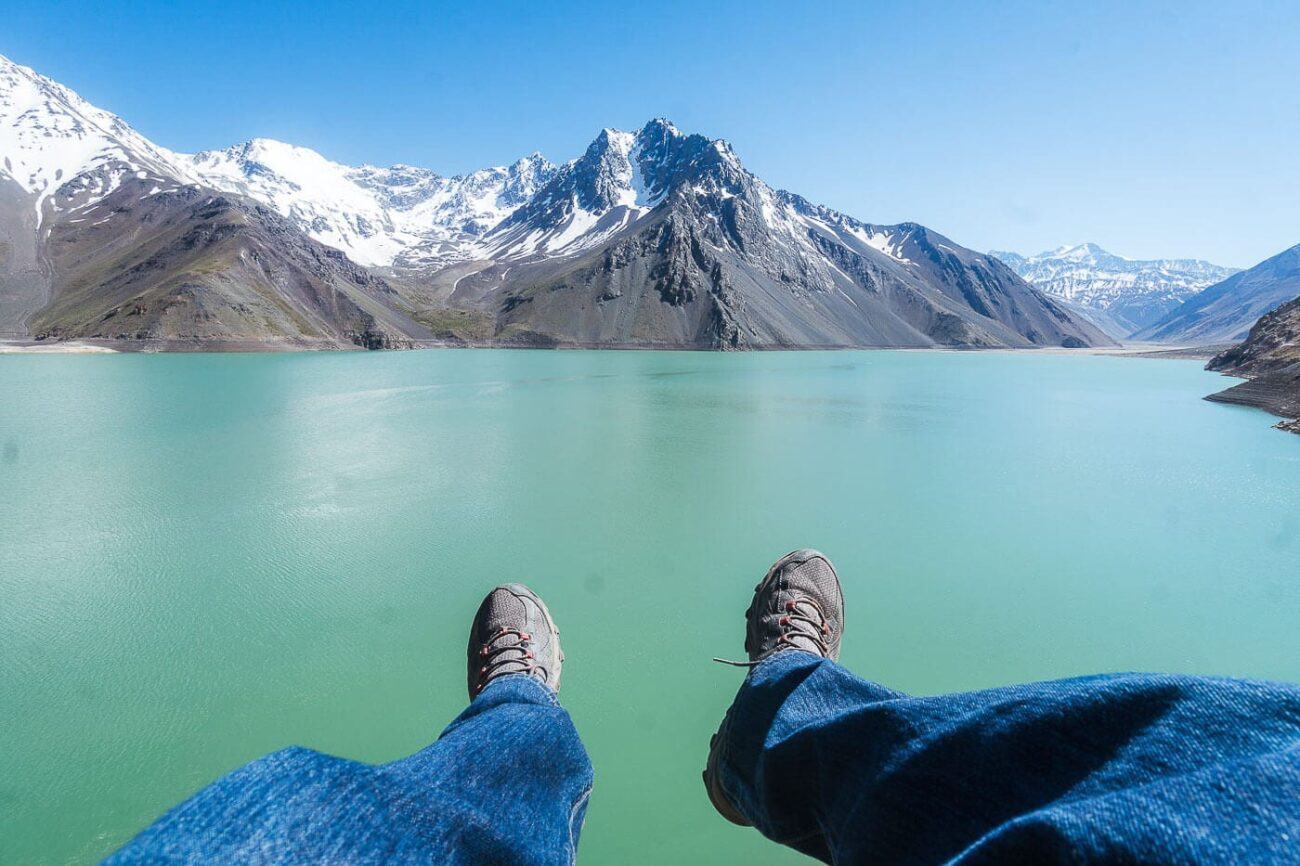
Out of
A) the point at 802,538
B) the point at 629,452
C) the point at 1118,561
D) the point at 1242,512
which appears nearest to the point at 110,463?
the point at 629,452

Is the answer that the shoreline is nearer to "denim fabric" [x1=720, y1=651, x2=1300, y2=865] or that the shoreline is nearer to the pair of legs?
the pair of legs

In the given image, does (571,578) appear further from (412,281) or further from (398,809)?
(412,281)

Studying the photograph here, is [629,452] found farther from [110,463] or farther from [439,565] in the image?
[110,463]

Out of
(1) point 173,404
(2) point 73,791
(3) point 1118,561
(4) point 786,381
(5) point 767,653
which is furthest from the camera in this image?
(4) point 786,381

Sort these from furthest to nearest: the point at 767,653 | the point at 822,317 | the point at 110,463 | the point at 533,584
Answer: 1. the point at 822,317
2. the point at 110,463
3. the point at 533,584
4. the point at 767,653

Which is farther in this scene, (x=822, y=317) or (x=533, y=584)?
(x=822, y=317)

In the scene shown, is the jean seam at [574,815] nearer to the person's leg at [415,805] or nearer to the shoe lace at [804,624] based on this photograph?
the person's leg at [415,805]

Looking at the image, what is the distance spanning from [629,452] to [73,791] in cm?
1470

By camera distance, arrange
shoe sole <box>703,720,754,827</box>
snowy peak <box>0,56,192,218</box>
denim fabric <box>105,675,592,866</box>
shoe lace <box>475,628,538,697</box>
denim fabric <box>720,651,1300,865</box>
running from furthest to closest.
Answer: snowy peak <box>0,56,192,218</box> → shoe lace <box>475,628,538,697</box> → shoe sole <box>703,720,754,827</box> → denim fabric <box>105,675,592,866</box> → denim fabric <box>720,651,1300,865</box>

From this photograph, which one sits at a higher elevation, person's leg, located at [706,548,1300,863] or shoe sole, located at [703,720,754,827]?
person's leg, located at [706,548,1300,863]

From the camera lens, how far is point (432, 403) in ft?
103

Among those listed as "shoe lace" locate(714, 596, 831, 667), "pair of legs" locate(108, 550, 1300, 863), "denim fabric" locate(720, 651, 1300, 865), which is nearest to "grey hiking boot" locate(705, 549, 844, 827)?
"shoe lace" locate(714, 596, 831, 667)

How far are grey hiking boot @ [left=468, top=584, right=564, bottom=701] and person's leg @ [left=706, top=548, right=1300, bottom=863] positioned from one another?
1.86 m

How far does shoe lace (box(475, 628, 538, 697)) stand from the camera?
4.00 meters
